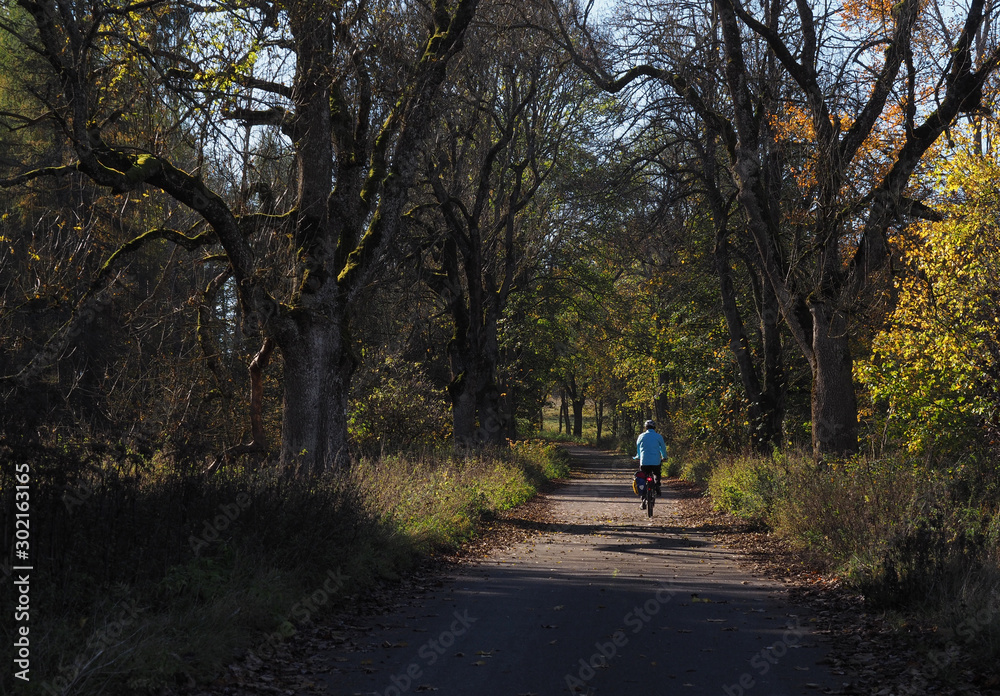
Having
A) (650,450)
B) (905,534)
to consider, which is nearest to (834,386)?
(650,450)

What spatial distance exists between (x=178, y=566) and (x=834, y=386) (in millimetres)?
12349

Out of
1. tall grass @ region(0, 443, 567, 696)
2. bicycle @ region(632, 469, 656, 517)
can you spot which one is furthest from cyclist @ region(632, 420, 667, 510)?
tall grass @ region(0, 443, 567, 696)

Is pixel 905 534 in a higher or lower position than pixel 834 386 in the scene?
lower

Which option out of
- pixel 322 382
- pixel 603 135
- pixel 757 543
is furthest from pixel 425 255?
pixel 757 543

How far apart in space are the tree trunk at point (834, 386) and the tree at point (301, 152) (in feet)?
26.5

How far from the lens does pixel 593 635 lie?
7844 millimetres

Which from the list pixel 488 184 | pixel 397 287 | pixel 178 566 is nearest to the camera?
pixel 178 566

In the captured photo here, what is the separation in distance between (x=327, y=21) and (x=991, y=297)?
9.97 metres

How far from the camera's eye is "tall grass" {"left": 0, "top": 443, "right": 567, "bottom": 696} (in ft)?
18.7

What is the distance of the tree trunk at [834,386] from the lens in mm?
15609

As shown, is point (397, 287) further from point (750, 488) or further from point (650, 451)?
point (750, 488)

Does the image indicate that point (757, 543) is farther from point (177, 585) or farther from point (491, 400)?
point (491, 400)

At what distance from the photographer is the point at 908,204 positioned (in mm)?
14492

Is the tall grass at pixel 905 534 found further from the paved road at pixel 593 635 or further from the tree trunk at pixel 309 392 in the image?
the tree trunk at pixel 309 392
